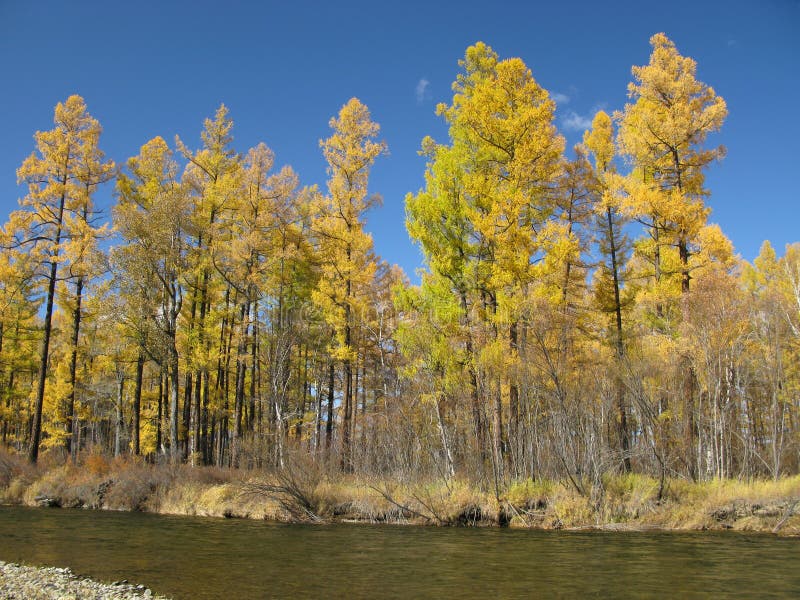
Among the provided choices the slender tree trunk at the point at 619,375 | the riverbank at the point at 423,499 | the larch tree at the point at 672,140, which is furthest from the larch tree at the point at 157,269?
the larch tree at the point at 672,140

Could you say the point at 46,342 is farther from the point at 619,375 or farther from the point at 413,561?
the point at 619,375

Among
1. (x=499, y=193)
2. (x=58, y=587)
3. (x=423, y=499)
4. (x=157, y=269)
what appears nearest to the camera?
(x=58, y=587)

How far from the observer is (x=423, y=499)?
1212 centimetres

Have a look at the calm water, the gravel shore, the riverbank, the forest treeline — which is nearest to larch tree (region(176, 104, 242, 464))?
the forest treeline

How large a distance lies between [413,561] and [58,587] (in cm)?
423

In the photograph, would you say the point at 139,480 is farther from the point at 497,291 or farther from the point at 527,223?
the point at 527,223

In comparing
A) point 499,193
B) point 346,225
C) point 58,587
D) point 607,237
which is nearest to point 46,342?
point 346,225

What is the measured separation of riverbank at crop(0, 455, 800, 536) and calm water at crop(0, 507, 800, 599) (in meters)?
0.94

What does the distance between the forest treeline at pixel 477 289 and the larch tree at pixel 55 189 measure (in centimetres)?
7

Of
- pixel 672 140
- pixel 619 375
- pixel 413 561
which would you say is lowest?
pixel 413 561

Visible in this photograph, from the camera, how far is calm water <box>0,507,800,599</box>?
5.76m

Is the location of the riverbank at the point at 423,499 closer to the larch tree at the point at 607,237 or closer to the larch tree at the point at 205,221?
the larch tree at the point at 205,221

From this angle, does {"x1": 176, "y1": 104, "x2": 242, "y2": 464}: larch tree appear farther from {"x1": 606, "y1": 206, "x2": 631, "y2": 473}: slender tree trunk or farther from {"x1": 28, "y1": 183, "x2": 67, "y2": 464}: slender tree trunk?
{"x1": 606, "y1": 206, "x2": 631, "y2": 473}: slender tree trunk

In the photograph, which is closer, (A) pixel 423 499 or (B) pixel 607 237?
(A) pixel 423 499
